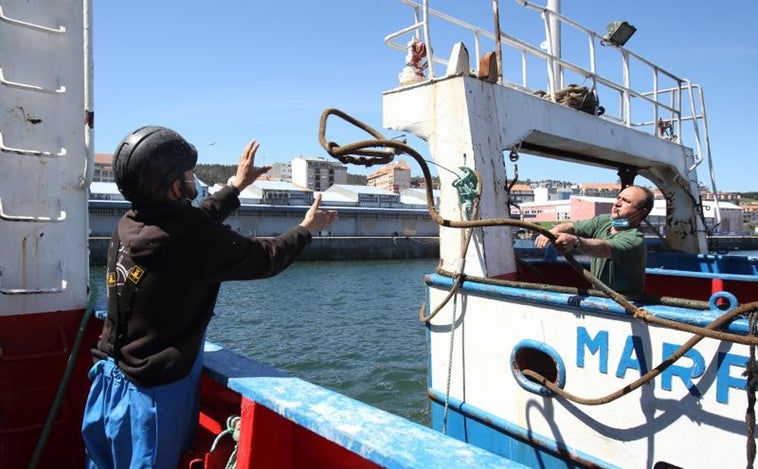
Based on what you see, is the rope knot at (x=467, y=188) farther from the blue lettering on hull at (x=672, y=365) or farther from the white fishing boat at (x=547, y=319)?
the blue lettering on hull at (x=672, y=365)

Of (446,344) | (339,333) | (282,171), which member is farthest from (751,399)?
(282,171)

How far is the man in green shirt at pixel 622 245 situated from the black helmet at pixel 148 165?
189cm

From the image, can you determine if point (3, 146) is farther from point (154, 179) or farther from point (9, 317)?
point (154, 179)

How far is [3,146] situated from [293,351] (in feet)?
28.6

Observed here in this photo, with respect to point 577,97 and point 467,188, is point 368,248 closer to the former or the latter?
point 577,97

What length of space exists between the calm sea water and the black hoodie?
1.21 m

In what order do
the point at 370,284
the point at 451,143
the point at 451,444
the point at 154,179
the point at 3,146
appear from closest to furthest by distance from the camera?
the point at 451,444, the point at 154,179, the point at 3,146, the point at 451,143, the point at 370,284

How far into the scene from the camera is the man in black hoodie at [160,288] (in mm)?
1762

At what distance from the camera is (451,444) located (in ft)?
4.56

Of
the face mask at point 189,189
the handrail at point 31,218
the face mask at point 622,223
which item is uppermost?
the face mask at point 189,189

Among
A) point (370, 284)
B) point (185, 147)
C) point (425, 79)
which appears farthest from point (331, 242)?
point (185, 147)

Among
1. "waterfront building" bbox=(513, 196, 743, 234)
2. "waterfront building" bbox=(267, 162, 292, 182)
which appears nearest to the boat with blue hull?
"waterfront building" bbox=(513, 196, 743, 234)

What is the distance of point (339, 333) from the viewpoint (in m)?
12.5

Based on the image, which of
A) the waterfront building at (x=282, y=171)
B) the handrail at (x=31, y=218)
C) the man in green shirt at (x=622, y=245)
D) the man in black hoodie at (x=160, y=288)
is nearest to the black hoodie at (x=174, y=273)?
the man in black hoodie at (x=160, y=288)
